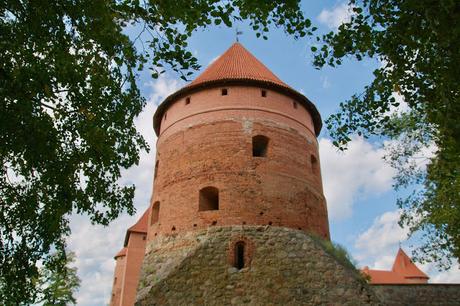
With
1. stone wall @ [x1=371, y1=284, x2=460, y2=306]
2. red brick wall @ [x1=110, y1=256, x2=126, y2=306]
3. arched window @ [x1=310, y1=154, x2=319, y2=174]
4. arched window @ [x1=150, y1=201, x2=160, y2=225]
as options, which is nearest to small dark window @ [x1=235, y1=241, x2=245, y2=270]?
arched window @ [x1=150, y1=201, x2=160, y2=225]

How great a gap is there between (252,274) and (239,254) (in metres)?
0.69

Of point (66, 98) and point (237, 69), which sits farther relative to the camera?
point (237, 69)

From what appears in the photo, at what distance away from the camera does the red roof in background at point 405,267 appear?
3241 cm

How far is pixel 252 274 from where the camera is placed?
9.54 meters

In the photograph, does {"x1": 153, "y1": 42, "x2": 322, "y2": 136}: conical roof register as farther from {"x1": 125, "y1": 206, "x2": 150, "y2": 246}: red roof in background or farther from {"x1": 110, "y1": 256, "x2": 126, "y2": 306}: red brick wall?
{"x1": 110, "y1": 256, "x2": 126, "y2": 306}: red brick wall

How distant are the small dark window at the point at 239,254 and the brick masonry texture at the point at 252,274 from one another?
148 mm

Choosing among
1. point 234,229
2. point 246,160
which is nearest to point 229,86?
point 246,160

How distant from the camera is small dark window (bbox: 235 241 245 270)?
9.94m

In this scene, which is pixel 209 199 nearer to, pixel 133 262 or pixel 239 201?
pixel 239 201

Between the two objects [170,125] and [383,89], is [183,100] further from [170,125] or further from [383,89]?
[383,89]

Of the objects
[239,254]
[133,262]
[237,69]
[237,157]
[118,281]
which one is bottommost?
[239,254]

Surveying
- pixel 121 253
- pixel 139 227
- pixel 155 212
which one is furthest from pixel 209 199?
pixel 121 253

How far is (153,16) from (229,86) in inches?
280

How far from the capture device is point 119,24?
5.86 meters
